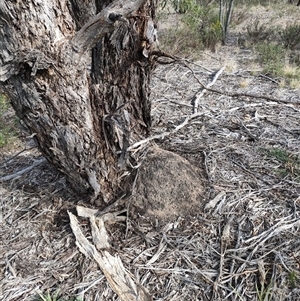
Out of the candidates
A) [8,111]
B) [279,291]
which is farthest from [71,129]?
[8,111]

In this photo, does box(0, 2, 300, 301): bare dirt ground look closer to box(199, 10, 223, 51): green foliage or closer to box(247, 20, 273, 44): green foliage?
box(199, 10, 223, 51): green foliage

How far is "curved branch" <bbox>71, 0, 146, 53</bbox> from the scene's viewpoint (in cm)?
142

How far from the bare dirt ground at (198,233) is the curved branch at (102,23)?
1.87ft

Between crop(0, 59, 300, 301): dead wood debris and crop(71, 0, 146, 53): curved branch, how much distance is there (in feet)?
3.21

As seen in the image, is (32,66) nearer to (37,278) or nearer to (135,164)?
(135,164)

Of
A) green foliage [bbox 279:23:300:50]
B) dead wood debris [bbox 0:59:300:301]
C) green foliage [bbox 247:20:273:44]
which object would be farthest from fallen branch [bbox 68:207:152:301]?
green foliage [bbox 247:20:273:44]

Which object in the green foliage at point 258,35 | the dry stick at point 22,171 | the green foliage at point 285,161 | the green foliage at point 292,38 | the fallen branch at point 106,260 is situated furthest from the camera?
the green foliage at point 258,35

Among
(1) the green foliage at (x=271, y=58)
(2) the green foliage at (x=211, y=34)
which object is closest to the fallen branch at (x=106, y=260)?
(1) the green foliage at (x=271, y=58)

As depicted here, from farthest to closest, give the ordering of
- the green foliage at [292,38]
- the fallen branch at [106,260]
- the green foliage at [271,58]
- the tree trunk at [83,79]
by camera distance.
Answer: the green foliage at [292,38] < the green foliage at [271,58] < the fallen branch at [106,260] < the tree trunk at [83,79]

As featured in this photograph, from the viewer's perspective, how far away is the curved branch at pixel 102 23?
4.64ft

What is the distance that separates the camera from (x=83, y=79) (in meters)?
1.77

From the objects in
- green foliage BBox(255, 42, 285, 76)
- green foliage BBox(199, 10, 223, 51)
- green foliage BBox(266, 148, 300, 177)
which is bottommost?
green foliage BBox(255, 42, 285, 76)

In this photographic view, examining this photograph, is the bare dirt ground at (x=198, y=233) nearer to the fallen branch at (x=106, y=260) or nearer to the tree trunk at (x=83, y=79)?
the fallen branch at (x=106, y=260)

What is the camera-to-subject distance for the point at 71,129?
182 centimetres
